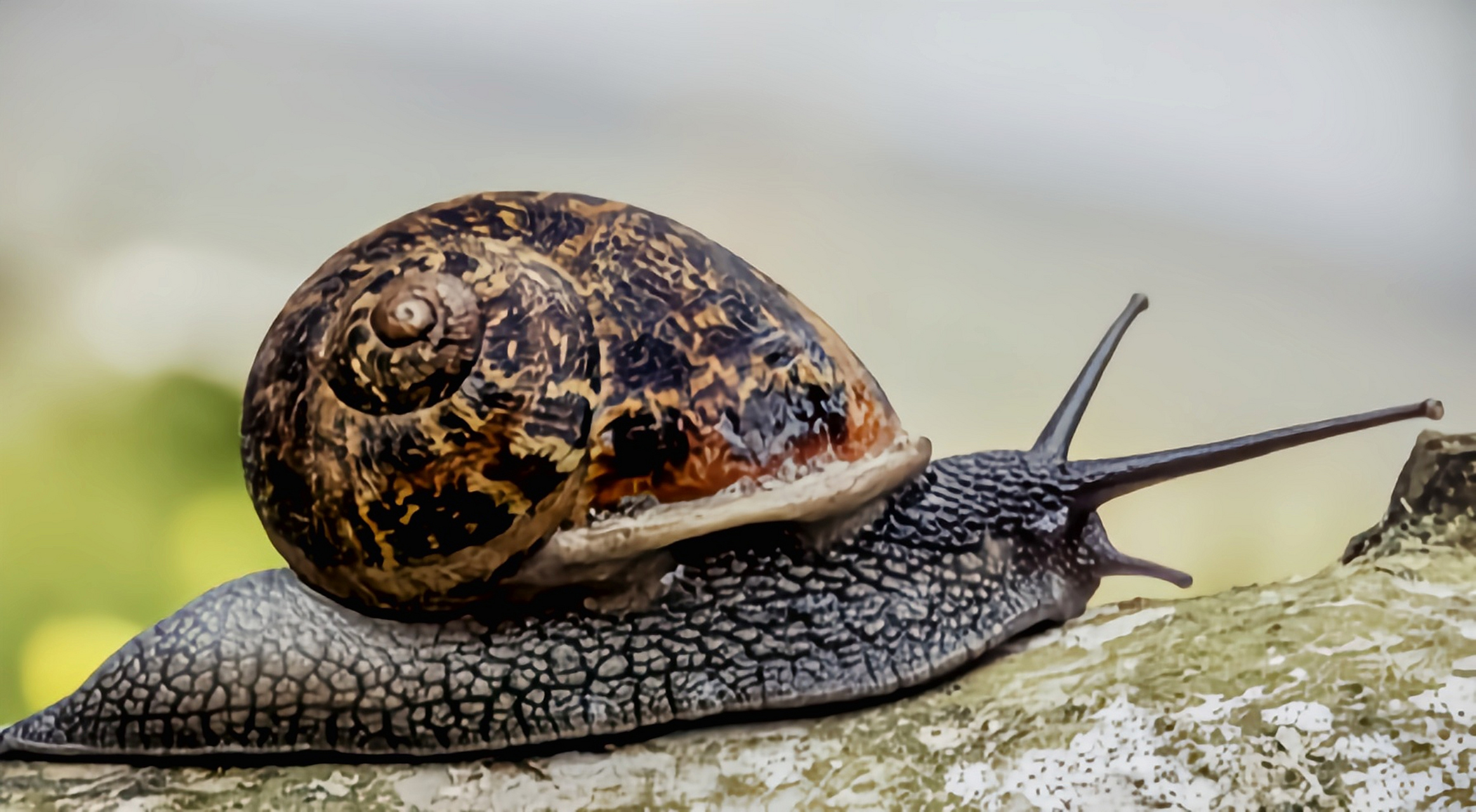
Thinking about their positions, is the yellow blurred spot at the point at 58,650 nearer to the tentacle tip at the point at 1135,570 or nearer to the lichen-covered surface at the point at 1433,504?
the tentacle tip at the point at 1135,570

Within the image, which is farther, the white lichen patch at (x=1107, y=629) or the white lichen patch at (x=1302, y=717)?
the white lichen patch at (x=1107, y=629)

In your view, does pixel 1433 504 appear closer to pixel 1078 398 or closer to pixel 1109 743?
pixel 1078 398

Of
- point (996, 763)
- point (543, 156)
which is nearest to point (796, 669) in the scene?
point (996, 763)

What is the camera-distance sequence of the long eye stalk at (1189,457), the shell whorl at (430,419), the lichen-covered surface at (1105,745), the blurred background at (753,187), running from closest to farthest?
the lichen-covered surface at (1105,745) < the shell whorl at (430,419) < the long eye stalk at (1189,457) < the blurred background at (753,187)

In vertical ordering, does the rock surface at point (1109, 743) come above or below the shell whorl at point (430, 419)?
below

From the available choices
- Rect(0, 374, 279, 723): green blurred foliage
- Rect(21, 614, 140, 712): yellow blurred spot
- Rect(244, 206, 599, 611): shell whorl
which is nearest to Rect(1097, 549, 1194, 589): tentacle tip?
Rect(244, 206, 599, 611): shell whorl

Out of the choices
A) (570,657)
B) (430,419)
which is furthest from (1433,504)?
(430,419)

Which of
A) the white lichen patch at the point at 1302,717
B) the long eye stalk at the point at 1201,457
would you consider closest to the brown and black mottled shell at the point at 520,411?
the long eye stalk at the point at 1201,457

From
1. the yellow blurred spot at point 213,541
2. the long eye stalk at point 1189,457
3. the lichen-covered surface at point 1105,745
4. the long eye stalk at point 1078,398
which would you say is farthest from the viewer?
the yellow blurred spot at point 213,541
